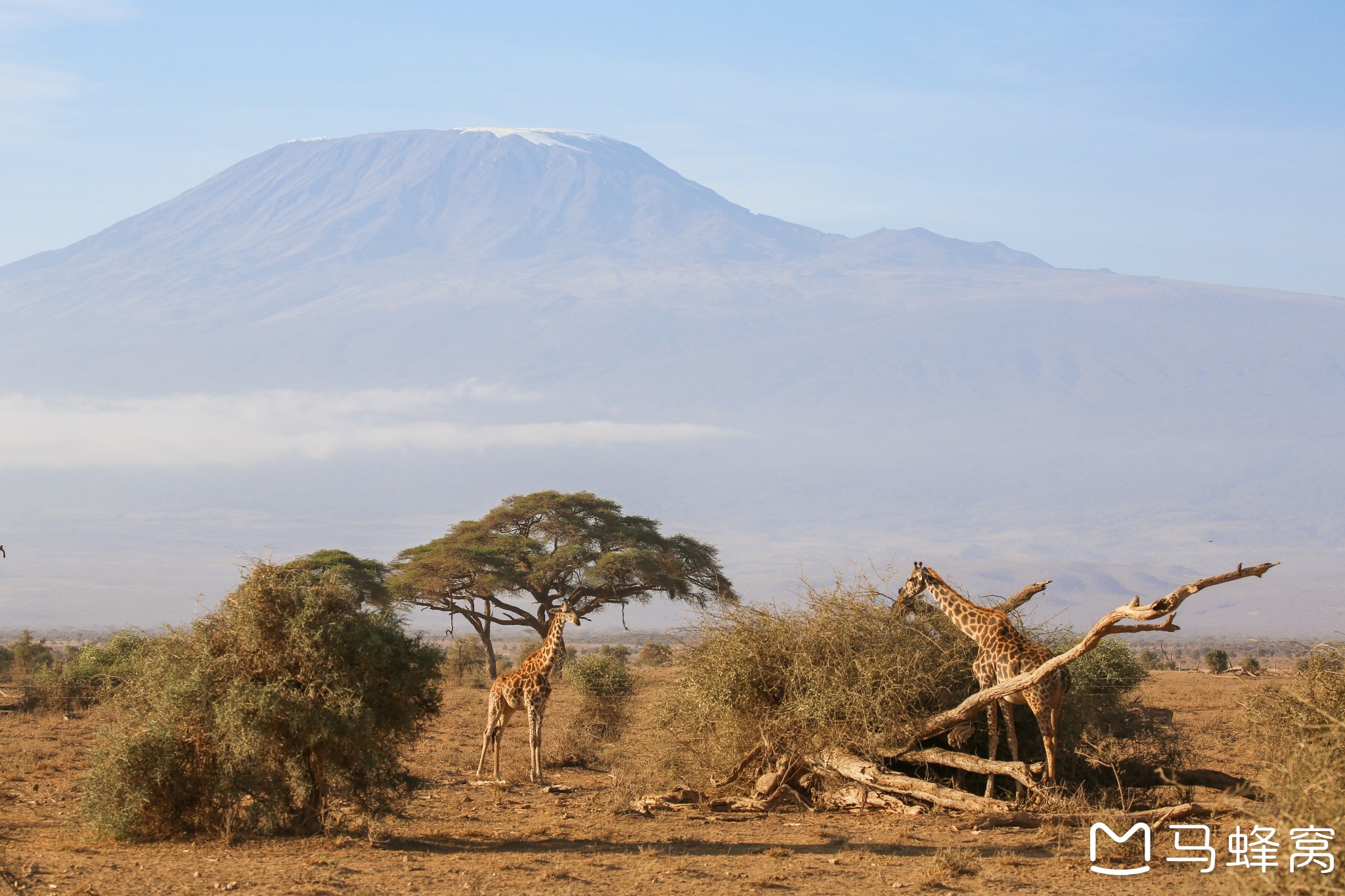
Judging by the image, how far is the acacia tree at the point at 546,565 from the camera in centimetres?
3591

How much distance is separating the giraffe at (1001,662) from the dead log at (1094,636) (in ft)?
0.54

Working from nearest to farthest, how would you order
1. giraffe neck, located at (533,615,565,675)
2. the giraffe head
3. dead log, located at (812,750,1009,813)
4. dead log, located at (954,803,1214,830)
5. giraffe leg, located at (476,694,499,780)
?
dead log, located at (954,803,1214,830), dead log, located at (812,750,1009,813), the giraffe head, giraffe neck, located at (533,615,565,675), giraffe leg, located at (476,694,499,780)

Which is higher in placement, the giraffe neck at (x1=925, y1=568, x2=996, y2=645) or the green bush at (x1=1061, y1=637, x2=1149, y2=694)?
the giraffe neck at (x1=925, y1=568, x2=996, y2=645)

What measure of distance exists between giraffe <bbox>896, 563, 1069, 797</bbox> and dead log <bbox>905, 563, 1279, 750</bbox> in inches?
6.5

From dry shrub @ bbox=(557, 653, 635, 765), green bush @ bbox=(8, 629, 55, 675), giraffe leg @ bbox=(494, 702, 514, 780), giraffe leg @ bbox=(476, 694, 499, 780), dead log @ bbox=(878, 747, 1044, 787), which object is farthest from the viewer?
green bush @ bbox=(8, 629, 55, 675)

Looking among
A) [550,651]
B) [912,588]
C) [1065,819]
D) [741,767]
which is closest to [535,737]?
[550,651]

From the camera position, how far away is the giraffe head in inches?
580

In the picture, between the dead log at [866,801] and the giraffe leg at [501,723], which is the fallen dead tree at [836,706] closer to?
the dead log at [866,801]

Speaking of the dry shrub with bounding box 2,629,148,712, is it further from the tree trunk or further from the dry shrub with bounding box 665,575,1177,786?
the dry shrub with bounding box 665,575,1177,786

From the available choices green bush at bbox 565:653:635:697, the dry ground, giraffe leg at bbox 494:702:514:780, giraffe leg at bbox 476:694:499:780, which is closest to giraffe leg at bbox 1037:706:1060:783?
the dry ground

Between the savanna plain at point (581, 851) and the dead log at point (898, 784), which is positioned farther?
the dead log at point (898, 784)

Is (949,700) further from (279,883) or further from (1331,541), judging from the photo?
(1331,541)

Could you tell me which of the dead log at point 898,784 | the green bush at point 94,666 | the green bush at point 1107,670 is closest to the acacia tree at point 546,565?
the green bush at point 94,666

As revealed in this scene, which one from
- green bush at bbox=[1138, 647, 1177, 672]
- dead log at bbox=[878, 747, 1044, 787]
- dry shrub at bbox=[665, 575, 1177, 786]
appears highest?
dry shrub at bbox=[665, 575, 1177, 786]
